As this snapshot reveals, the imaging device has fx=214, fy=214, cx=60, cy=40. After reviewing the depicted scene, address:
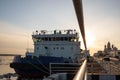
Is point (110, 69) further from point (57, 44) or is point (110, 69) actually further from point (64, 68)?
point (57, 44)

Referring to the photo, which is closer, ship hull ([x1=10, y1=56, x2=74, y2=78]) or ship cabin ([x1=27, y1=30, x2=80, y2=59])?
ship hull ([x1=10, y1=56, x2=74, y2=78])

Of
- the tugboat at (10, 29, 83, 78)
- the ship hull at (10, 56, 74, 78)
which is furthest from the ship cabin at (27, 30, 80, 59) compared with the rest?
the ship hull at (10, 56, 74, 78)

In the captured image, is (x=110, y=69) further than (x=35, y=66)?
No

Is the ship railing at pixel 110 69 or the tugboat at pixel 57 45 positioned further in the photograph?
the tugboat at pixel 57 45

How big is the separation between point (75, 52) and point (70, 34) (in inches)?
94.3

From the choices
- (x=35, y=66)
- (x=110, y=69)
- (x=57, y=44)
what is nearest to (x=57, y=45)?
(x=57, y=44)

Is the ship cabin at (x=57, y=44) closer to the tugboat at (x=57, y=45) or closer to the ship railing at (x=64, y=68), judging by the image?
the tugboat at (x=57, y=45)

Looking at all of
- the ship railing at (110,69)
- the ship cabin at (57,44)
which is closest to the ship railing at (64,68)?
the ship railing at (110,69)

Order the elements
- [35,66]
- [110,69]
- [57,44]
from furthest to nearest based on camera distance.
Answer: [57,44], [35,66], [110,69]

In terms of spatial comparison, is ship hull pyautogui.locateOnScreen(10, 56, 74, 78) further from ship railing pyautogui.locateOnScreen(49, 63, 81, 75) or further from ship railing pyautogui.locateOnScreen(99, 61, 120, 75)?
ship railing pyautogui.locateOnScreen(99, 61, 120, 75)

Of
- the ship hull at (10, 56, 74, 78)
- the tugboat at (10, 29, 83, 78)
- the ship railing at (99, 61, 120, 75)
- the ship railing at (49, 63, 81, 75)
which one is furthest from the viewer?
the tugboat at (10, 29, 83, 78)

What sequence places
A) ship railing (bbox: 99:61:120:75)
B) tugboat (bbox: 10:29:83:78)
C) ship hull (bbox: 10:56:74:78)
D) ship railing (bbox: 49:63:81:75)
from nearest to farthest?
ship railing (bbox: 49:63:81:75), ship railing (bbox: 99:61:120:75), ship hull (bbox: 10:56:74:78), tugboat (bbox: 10:29:83:78)

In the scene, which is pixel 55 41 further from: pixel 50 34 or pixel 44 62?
pixel 44 62

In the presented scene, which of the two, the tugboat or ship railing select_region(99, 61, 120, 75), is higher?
the tugboat
